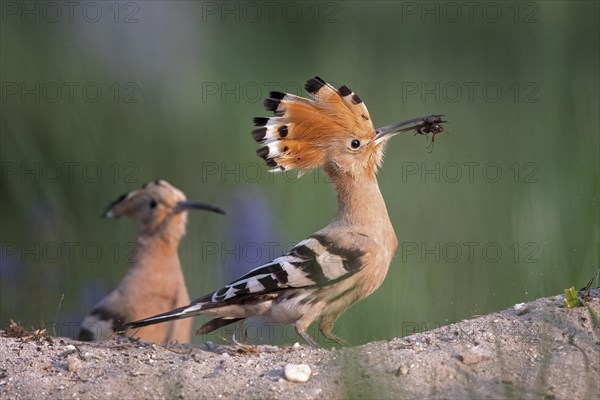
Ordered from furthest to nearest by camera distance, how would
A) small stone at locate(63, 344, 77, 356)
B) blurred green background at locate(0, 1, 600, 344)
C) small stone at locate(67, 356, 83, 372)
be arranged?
blurred green background at locate(0, 1, 600, 344) → small stone at locate(63, 344, 77, 356) → small stone at locate(67, 356, 83, 372)

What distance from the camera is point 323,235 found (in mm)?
3992

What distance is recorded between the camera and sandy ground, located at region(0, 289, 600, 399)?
2879mm

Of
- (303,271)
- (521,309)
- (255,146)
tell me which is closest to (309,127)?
(303,271)

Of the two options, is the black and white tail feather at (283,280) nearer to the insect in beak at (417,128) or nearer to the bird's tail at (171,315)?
the bird's tail at (171,315)

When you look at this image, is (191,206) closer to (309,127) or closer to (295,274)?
(309,127)

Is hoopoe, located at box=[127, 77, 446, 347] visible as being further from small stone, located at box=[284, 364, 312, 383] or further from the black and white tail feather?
small stone, located at box=[284, 364, 312, 383]

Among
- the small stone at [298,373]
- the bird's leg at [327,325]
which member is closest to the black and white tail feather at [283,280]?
the bird's leg at [327,325]

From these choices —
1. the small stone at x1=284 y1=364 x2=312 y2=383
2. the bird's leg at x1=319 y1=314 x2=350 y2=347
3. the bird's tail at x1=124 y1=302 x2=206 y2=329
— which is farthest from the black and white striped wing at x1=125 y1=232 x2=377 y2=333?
the small stone at x1=284 y1=364 x2=312 y2=383

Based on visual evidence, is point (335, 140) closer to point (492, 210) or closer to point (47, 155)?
point (492, 210)

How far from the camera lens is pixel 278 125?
13.6ft

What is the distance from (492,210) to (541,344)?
2240mm

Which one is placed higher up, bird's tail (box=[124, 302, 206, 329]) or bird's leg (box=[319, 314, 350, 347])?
bird's tail (box=[124, 302, 206, 329])

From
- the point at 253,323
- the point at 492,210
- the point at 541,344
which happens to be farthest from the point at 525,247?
the point at 541,344

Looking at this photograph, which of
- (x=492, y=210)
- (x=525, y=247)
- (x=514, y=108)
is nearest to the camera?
(x=525, y=247)
